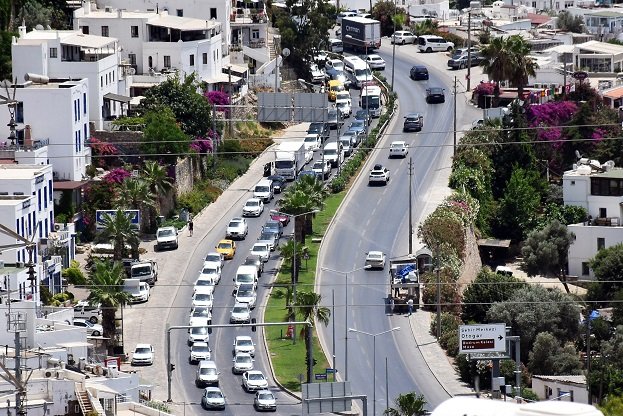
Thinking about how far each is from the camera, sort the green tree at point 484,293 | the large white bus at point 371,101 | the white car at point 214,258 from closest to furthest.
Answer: the green tree at point 484,293 → the white car at point 214,258 → the large white bus at point 371,101

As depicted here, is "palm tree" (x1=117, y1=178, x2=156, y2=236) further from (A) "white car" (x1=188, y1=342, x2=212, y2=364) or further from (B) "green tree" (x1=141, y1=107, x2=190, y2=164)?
(A) "white car" (x1=188, y1=342, x2=212, y2=364)

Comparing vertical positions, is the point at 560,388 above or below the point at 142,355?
below

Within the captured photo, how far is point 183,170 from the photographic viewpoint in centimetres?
10244

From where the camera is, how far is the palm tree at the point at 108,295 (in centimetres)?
8256

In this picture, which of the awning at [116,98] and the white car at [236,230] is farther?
the awning at [116,98]

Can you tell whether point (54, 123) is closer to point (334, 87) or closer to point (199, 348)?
point (199, 348)

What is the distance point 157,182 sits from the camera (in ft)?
319

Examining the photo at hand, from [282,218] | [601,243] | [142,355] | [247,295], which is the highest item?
[282,218]

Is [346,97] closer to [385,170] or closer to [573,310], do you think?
[385,170]

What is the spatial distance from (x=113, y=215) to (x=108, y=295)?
29.0 ft

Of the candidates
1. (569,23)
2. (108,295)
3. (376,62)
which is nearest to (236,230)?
(108,295)

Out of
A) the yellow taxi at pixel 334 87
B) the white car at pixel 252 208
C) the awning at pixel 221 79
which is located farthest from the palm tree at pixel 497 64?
the white car at pixel 252 208

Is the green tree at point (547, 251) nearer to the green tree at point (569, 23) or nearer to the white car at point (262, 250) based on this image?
the white car at point (262, 250)

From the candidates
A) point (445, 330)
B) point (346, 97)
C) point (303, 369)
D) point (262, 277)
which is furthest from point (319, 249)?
point (346, 97)
